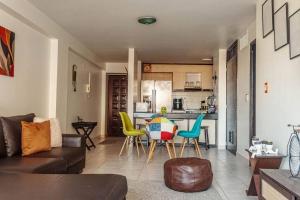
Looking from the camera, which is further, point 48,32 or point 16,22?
point 48,32

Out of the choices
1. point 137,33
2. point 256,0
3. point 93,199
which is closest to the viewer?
point 93,199

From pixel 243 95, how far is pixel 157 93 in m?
4.24

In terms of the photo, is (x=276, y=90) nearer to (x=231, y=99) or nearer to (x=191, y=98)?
(x=231, y=99)

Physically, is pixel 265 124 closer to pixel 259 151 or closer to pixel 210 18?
pixel 259 151

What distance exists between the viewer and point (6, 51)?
12.3 ft

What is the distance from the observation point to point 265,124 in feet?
11.9

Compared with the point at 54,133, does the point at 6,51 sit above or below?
above

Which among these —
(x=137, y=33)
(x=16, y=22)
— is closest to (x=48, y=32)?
(x=16, y=22)

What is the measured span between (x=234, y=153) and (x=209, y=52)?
9.60ft

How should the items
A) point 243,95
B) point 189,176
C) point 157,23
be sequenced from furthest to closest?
point 243,95, point 157,23, point 189,176

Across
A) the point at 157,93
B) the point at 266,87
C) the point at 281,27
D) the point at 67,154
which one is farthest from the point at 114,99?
the point at 281,27

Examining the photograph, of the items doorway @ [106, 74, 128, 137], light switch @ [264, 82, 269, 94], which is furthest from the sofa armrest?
doorway @ [106, 74, 128, 137]

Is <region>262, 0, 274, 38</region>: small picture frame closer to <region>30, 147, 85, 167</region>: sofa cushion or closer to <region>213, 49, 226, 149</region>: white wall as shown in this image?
<region>30, 147, 85, 167</region>: sofa cushion

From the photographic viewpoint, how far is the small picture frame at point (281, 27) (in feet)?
9.84
